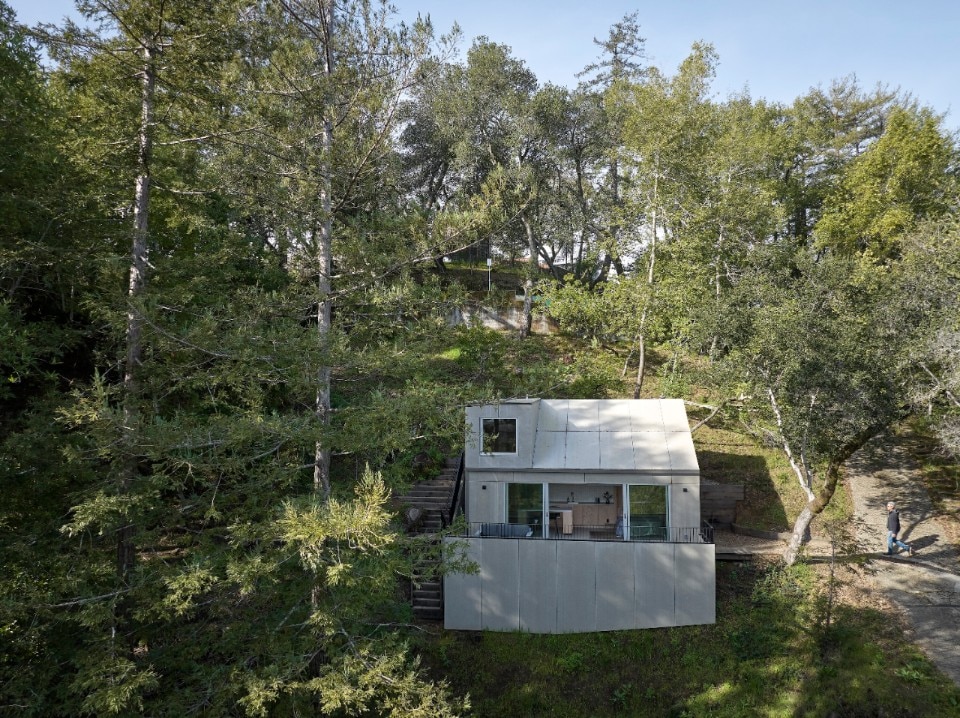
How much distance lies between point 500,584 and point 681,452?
16.7 feet

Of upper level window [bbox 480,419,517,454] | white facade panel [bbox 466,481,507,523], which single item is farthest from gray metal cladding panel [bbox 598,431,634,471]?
white facade panel [bbox 466,481,507,523]

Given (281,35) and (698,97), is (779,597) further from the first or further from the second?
(698,97)

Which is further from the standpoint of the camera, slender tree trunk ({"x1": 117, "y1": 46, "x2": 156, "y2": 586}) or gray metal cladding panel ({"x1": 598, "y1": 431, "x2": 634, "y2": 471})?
gray metal cladding panel ({"x1": 598, "y1": 431, "x2": 634, "y2": 471})

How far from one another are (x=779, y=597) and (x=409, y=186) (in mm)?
24104

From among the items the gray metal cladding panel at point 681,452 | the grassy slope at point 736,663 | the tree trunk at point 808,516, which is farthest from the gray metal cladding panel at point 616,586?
the tree trunk at point 808,516

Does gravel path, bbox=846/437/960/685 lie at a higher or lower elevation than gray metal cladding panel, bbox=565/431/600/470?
lower

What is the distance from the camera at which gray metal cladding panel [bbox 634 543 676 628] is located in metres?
12.6

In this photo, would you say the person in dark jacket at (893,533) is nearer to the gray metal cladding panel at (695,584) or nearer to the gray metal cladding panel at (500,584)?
the gray metal cladding panel at (695,584)

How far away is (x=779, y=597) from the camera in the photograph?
1253 centimetres

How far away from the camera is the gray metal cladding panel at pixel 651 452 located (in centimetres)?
1364

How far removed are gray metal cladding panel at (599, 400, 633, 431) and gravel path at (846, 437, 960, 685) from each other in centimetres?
618

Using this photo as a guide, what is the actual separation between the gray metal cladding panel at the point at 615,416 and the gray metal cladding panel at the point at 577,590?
120 inches

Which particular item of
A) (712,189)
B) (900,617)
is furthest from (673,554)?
(712,189)

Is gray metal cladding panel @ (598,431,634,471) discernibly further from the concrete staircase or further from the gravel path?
the gravel path
